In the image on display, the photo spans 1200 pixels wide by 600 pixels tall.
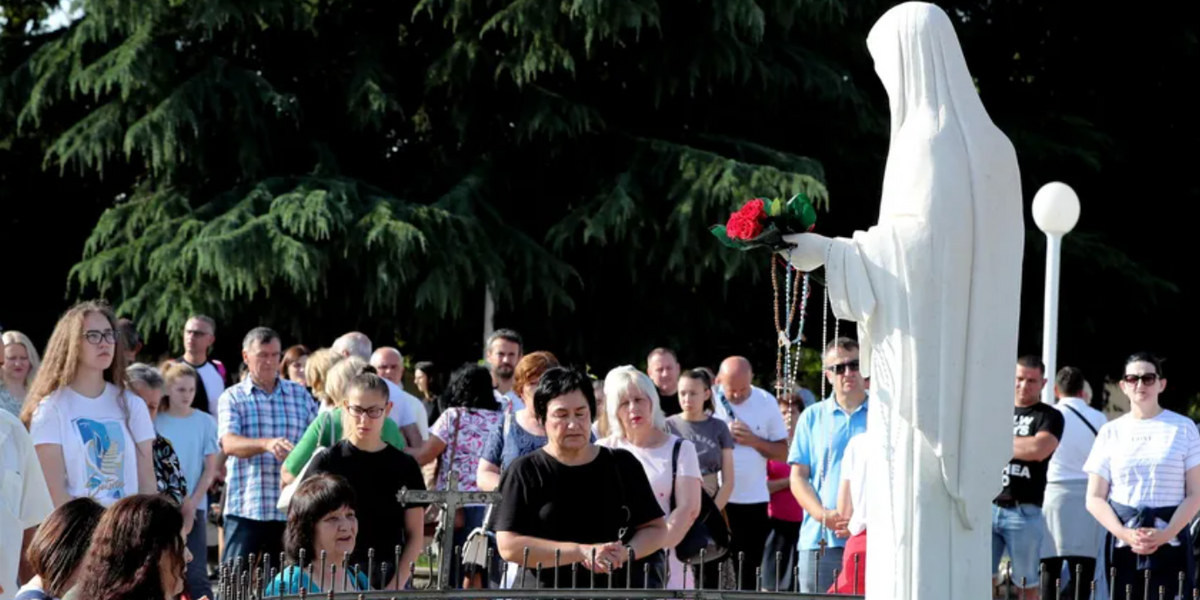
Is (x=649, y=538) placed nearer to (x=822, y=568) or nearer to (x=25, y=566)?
(x=822, y=568)

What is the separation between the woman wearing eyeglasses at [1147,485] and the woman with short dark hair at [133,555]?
6243mm

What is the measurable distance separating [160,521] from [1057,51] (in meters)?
17.3

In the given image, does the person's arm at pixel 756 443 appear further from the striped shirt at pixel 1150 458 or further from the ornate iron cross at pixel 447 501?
the ornate iron cross at pixel 447 501

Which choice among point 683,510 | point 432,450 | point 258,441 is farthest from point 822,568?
point 258,441

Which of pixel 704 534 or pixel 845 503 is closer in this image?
pixel 704 534

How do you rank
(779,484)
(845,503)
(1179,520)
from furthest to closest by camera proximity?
(779,484)
(1179,520)
(845,503)

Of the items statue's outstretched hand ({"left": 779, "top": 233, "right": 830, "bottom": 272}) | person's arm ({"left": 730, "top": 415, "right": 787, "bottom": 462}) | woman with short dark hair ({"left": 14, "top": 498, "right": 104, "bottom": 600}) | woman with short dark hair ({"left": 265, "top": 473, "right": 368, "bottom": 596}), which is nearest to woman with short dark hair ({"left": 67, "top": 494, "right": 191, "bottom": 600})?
woman with short dark hair ({"left": 14, "top": 498, "right": 104, "bottom": 600})

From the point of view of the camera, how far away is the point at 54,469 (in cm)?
734

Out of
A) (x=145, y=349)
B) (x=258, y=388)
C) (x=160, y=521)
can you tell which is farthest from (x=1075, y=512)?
(x=145, y=349)

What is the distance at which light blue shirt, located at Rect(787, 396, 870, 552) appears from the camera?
8922 millimetres

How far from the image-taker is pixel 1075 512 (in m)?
10.5

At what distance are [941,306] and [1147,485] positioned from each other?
449 centimetres

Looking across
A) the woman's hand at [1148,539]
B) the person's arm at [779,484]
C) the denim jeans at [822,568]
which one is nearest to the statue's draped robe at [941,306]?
the denim jeans at [822,568]

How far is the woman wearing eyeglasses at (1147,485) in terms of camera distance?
9359 mm
